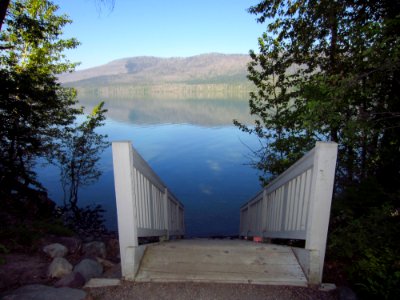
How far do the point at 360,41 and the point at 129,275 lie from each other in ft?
12.8

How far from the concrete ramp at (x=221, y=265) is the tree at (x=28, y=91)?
20.6 ft

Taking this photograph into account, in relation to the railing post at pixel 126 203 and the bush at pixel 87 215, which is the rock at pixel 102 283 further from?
the bush at pixel 87 215

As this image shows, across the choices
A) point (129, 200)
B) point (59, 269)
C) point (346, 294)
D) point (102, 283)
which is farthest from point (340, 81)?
point (59, 269)

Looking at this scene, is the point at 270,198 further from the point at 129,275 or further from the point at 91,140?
the point at 91,140

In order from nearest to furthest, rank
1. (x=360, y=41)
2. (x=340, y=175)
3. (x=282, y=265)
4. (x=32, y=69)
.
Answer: (x=282, y=265)
(x=360, y=41)
(x=340, y=175)
(x=32, y=69)

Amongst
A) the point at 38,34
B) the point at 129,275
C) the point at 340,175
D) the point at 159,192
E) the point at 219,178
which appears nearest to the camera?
the point at 129,275

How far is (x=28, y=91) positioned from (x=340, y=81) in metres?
7.74

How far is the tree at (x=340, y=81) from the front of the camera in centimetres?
322

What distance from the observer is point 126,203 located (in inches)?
98.5

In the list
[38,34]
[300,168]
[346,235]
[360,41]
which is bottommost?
Answer: [346,235]

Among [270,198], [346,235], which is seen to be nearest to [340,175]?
[270,198]

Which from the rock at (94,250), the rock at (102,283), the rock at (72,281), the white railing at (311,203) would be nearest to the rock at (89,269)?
the rock at (72,281)

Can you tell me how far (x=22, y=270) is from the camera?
10.7 ft

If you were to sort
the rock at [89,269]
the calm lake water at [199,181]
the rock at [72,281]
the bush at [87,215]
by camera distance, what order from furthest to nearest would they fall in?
1. the calm lake water at [199,181]
2. the bush at [87,215]
3. the rock at [89,269]
4. the rock at [72,281]
